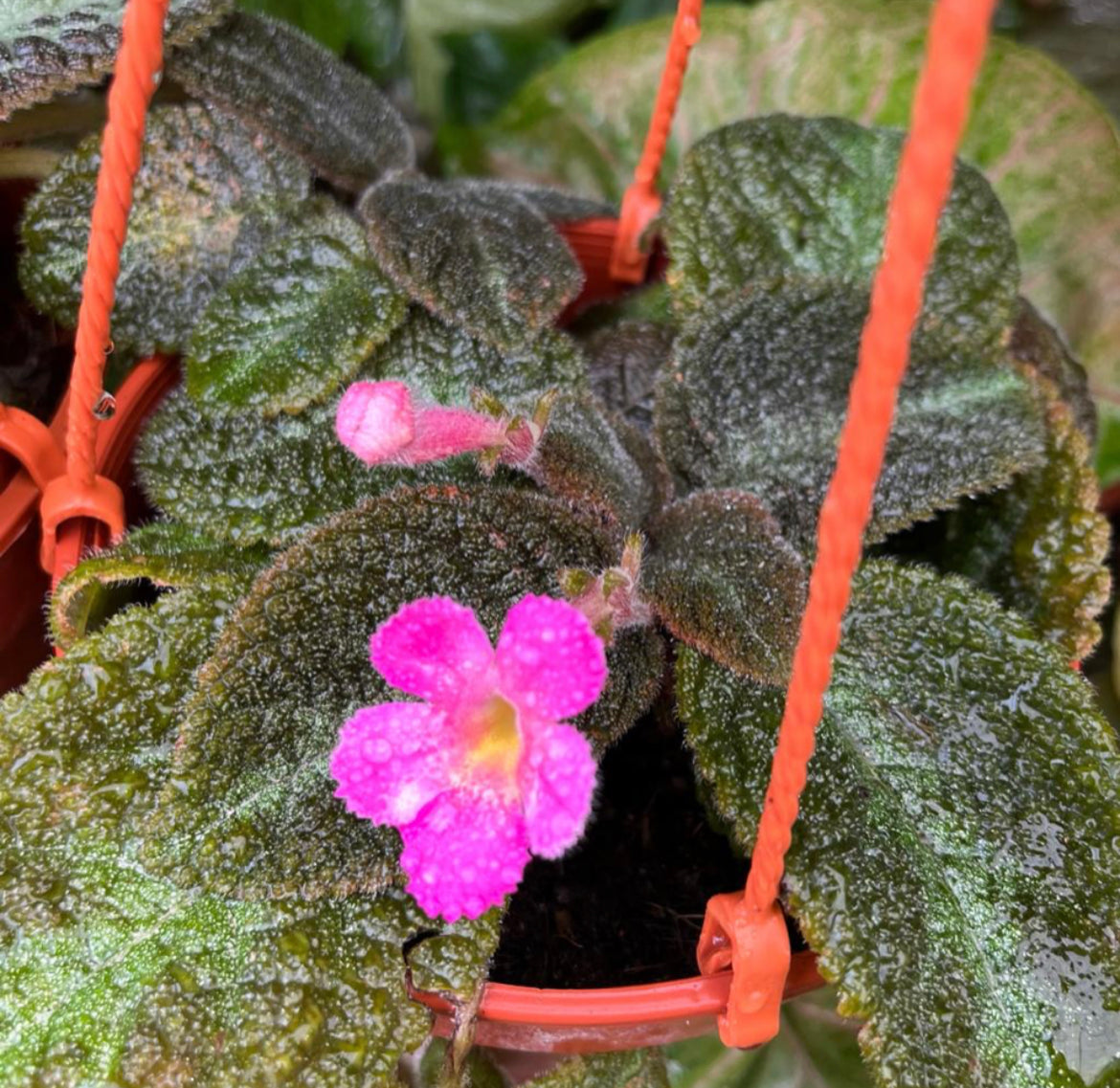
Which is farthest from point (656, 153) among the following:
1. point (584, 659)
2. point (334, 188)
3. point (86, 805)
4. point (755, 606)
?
point (86, 805)

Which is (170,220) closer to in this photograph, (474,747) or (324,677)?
(324,677)

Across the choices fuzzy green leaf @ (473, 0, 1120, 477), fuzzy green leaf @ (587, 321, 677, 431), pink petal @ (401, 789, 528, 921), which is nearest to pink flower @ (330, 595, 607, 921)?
Answer: pink petal @ (401, 789, 528, 921)

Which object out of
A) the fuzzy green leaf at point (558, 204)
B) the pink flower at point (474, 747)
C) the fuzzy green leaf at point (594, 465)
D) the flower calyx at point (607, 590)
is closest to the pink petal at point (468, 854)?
the pink flower at point (474, 747)

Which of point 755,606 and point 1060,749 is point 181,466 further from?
point 1060,749

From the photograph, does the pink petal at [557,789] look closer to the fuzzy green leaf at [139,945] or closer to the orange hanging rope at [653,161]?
the fuzzy green leaf at [139,945]

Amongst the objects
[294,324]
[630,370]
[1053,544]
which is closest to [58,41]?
[294,324]
